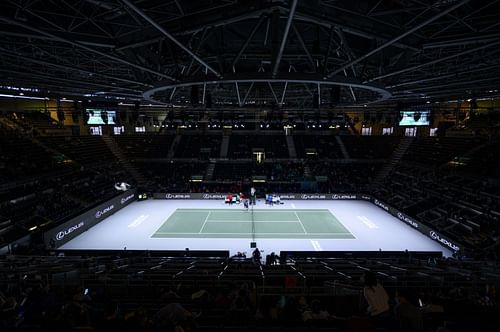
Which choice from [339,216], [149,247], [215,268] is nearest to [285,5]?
[215,268]

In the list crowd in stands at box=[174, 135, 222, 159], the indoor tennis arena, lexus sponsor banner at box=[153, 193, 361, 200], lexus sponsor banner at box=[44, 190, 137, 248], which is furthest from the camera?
crowd in stands at box=[174, 135, 222, 159]

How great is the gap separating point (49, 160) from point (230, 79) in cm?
2956

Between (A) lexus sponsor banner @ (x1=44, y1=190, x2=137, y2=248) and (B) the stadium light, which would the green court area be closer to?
(A) lexus sponsor banner @ (x1=44, y1=190, x2=137, y2=248)

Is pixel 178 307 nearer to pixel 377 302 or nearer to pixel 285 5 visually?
pixel 377 302

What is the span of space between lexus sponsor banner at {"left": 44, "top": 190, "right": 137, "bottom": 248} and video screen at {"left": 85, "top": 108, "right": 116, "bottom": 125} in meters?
7.50

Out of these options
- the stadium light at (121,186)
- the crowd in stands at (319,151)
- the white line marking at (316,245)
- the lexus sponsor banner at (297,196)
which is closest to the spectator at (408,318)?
the white line marking at (316,245)

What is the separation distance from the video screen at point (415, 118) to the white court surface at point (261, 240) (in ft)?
27.7

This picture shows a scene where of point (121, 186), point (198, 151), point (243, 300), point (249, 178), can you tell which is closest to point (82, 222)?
point (121, 186)

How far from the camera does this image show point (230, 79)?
10930 mm

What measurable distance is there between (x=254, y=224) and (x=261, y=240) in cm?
425

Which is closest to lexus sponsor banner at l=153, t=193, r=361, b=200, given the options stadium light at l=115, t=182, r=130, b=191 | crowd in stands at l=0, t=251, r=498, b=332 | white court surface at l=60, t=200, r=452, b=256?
stadium light at l=115, t=182, r=130, b=191

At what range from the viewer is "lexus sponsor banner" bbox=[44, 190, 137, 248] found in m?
19.2

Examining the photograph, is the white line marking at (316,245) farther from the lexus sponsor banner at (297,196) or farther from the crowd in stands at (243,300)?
the lexus sponsor banner at (297,196)

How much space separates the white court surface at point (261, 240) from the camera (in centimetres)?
1934
